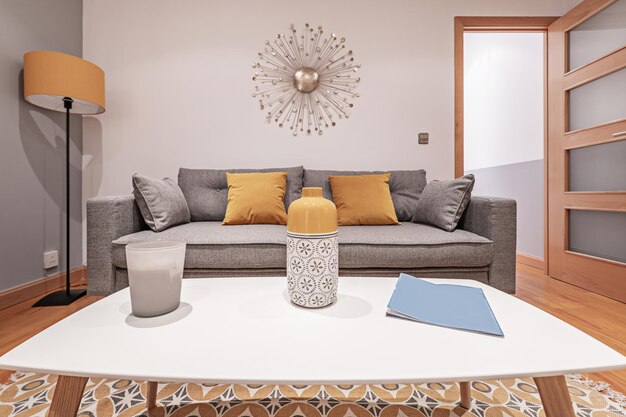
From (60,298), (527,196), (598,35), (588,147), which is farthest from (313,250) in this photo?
(527,196)

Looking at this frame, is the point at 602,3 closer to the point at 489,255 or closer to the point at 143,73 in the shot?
the point at 489,255

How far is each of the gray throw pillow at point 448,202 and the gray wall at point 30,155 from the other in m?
2.55

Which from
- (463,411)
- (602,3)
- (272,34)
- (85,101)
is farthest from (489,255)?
(85,101)

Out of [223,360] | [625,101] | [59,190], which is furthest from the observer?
[59,190]

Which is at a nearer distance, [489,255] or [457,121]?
[489,255]

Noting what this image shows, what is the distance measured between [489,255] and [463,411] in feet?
2.99

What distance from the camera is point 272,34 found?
256 centimetres

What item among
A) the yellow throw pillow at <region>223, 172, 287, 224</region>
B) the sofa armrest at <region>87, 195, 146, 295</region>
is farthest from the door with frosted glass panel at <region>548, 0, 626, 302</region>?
the sofa armrest at <region>87, 195, 146, 295</region>

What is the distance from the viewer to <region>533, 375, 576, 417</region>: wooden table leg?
514 mm

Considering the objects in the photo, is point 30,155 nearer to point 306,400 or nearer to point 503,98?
point 306,400

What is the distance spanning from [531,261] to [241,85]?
2.98 metres

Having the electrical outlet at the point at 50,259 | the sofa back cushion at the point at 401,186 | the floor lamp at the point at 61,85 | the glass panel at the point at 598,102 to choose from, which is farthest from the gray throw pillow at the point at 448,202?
the electrical outlet at the point at 50,259

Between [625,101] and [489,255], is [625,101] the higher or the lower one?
the higher one

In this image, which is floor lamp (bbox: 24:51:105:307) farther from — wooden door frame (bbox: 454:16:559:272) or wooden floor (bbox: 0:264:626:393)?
wooden door frame (bbox: 454:16:559:272)
